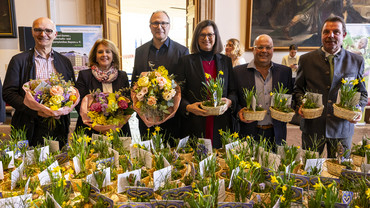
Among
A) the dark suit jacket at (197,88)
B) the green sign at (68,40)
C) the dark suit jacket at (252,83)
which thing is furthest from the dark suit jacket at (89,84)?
the green sign at (68,40)

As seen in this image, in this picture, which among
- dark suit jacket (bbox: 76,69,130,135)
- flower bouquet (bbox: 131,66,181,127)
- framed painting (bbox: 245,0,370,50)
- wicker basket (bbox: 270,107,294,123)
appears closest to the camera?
flower bouquet (bbox: 131,66,181,127)

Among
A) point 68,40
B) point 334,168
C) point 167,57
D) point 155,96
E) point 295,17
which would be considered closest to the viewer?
point 334,168

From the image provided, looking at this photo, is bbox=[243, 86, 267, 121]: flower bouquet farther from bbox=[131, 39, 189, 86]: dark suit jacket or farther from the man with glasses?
the man with glasses

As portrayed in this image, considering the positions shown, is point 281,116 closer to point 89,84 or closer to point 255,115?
point 255,115

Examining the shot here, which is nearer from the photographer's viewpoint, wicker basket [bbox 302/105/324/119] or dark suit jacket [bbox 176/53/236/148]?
wicker basket [bbox 302/105/324/119]

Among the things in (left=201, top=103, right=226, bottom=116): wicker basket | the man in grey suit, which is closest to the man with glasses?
(left=201, top=103, right=226, bottom=116): wicker basket

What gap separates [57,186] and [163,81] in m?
1.00

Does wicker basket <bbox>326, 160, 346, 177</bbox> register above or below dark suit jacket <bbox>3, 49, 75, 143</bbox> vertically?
below

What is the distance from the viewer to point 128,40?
14.6 metres

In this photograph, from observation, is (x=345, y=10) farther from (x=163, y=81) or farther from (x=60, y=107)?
(x=60, y=107)

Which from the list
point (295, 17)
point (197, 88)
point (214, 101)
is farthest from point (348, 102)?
point (295, 17)

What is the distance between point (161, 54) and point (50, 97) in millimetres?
1037

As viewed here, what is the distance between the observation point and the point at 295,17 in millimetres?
6180

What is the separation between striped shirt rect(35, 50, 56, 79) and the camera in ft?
8.34
